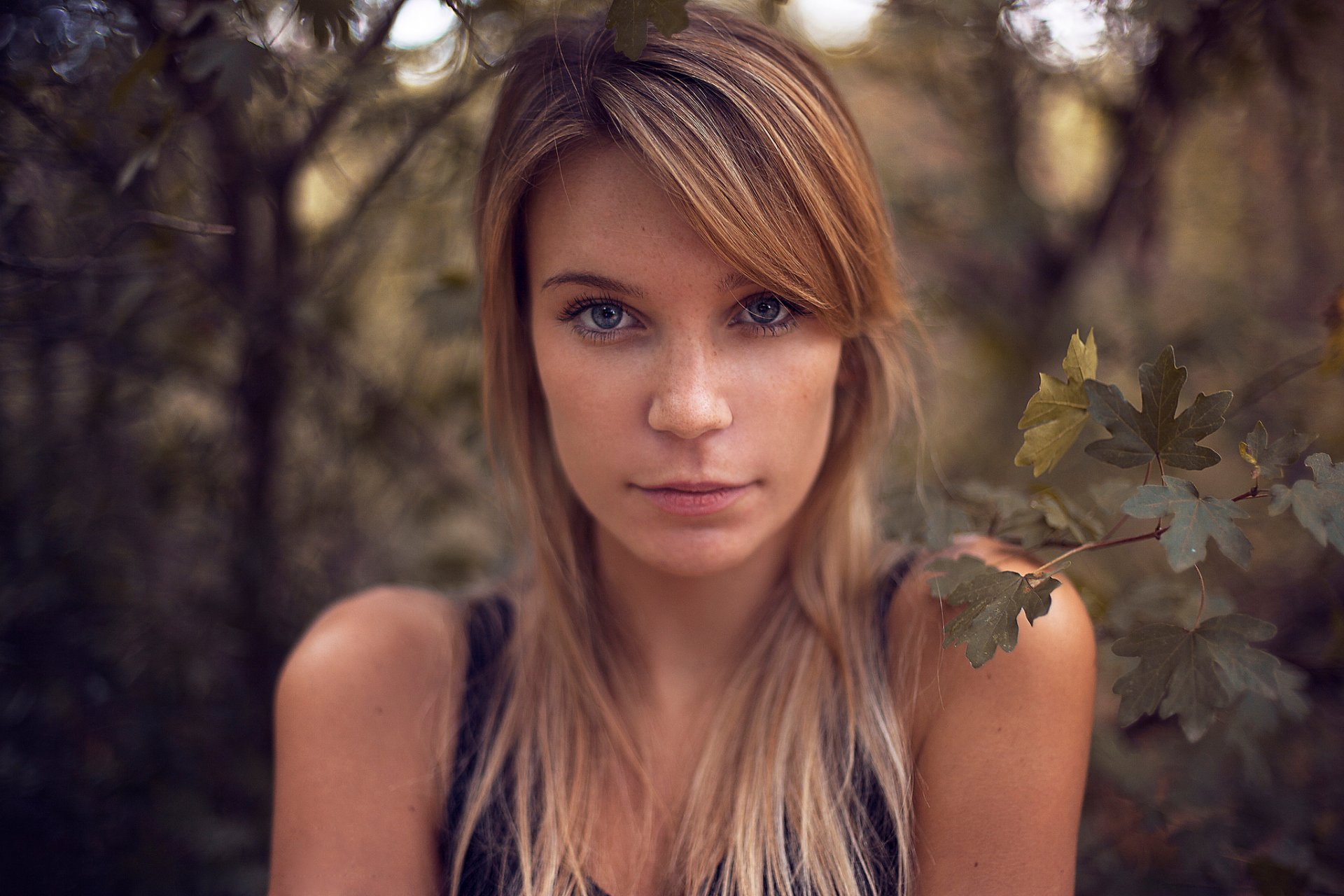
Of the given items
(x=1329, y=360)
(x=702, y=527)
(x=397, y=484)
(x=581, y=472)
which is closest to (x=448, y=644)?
(x=581, y=472)

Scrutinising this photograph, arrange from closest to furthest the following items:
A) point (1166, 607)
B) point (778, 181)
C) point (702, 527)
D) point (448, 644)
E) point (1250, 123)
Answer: point (778, 181) < point (702, 527) < point (1166, 607) < point (448, 644) < point (1250, 123)

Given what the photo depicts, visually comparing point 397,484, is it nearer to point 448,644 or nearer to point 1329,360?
point 448,644

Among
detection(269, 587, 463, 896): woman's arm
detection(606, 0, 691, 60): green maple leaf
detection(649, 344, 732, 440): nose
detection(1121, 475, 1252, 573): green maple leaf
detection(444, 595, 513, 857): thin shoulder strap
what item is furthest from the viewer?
detection(444, 595, 513, 857): thin shoulder strap

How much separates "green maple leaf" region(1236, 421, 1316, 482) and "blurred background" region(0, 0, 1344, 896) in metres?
0.32

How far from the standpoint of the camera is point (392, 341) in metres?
2.60

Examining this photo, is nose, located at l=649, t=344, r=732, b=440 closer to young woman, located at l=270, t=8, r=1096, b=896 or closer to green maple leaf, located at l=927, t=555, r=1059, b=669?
young woman, located at l=270, t=8, r=1096, b=896

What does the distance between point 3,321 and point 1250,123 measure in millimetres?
3065

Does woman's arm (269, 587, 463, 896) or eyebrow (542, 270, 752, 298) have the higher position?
eyebrow (542, 270, 752, 298)

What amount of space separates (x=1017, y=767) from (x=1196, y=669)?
35 centimetres

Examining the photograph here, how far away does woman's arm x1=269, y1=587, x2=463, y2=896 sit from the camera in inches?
56.6

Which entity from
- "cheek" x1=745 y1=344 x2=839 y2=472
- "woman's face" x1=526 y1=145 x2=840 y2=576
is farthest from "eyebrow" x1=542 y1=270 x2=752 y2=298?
"cheek" x1=745 y1=344 x2=839 y2=472

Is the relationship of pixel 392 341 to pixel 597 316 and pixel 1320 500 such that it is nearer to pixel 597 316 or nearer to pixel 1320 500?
pixel 597 316

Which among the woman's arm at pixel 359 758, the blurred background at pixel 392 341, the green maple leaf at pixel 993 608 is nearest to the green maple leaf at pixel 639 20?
the blurred background at pixel 392 341

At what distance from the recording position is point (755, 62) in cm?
131
